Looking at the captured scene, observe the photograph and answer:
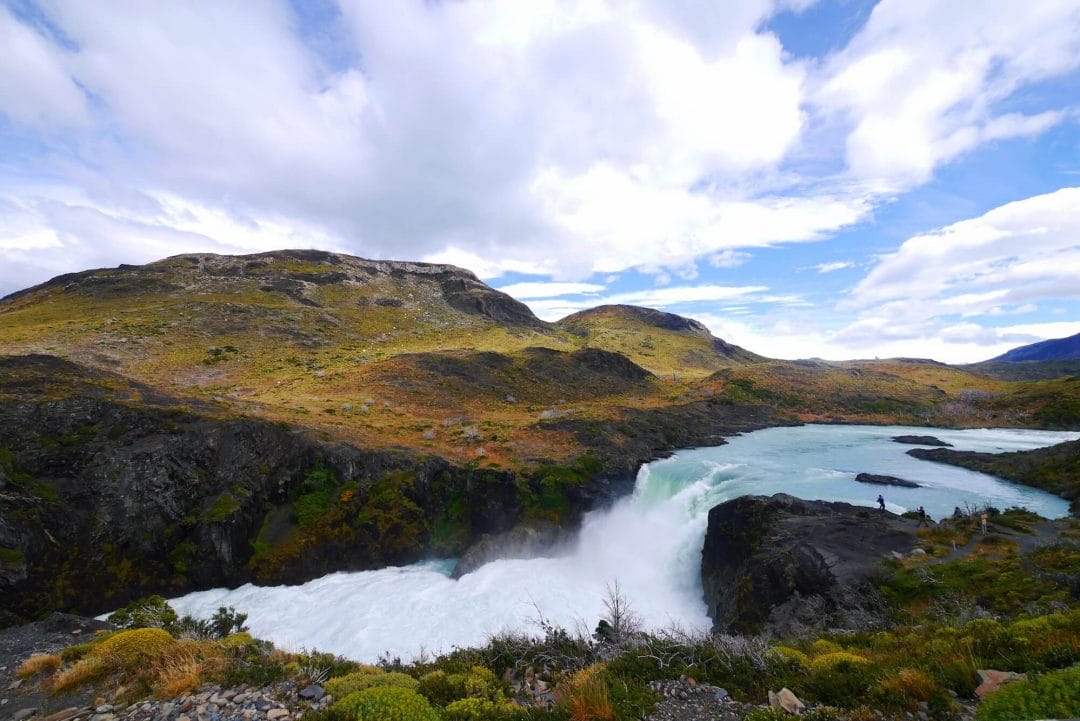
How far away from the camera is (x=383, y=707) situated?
7.37m

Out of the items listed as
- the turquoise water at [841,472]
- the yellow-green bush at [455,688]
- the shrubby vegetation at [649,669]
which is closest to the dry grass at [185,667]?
the shrubby vegetation at [649,669]

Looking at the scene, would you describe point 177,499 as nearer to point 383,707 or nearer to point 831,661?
point 383,707

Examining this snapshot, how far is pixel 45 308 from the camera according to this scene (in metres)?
83.8

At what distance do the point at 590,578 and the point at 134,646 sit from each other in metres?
24.8

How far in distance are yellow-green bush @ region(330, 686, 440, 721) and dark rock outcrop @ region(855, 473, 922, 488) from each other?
150 ft

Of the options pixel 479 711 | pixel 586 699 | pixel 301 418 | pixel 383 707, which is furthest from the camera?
pixel 301 418

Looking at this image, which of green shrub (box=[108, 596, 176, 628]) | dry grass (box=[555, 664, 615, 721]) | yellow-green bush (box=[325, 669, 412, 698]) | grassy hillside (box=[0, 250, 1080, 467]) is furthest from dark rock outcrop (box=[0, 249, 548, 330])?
dry grass (box=[555, 664, 615, 721])

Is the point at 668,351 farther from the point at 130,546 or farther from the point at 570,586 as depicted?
the point at 130,546

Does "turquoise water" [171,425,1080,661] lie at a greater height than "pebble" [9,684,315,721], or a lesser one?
Answer: lesser

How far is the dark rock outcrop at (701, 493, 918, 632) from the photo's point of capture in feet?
65.0

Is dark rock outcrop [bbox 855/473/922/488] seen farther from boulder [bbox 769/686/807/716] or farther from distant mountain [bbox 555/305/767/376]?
distant mountain [bbox 555/305/767/376]

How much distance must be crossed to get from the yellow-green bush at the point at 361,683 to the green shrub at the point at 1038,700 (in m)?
9.35

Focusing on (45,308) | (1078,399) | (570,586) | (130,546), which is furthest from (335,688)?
(45,308)

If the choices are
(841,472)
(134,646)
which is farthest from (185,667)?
(841,472)
